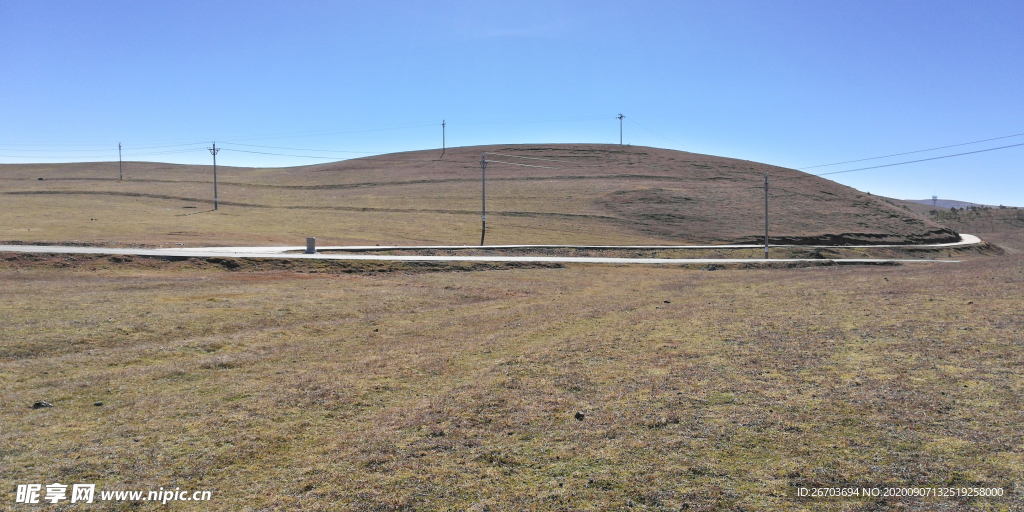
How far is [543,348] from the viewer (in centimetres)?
1273

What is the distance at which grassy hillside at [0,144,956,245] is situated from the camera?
55.7m

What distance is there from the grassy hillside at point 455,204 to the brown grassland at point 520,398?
30.3 meters

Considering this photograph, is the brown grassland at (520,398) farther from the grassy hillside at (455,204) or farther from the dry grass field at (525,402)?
the grassy hillside at (455,204)

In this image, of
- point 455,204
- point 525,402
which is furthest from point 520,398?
point 455,204

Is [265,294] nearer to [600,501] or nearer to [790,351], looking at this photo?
[790,351]

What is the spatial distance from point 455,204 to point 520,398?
2751 inches

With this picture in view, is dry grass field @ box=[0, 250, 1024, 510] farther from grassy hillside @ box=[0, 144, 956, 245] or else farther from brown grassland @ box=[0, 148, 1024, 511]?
grassy hillside @ box=[0, 144, 956, 245]

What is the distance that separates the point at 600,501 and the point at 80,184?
111m

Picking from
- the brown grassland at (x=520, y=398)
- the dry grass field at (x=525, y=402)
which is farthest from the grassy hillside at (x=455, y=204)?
the dry grass field at (x=525, y=402)

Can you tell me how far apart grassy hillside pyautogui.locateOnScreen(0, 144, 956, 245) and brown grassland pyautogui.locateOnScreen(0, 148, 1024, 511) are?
99.3 feet

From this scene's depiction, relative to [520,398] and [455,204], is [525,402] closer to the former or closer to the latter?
[520,398]

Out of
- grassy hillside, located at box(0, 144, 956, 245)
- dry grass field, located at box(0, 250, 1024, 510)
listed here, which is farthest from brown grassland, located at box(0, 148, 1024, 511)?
grassy hillside, located at box(0, 144, 956, 245)

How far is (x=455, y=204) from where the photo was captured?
3076 inches

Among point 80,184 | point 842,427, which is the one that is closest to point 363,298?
point 842,427
